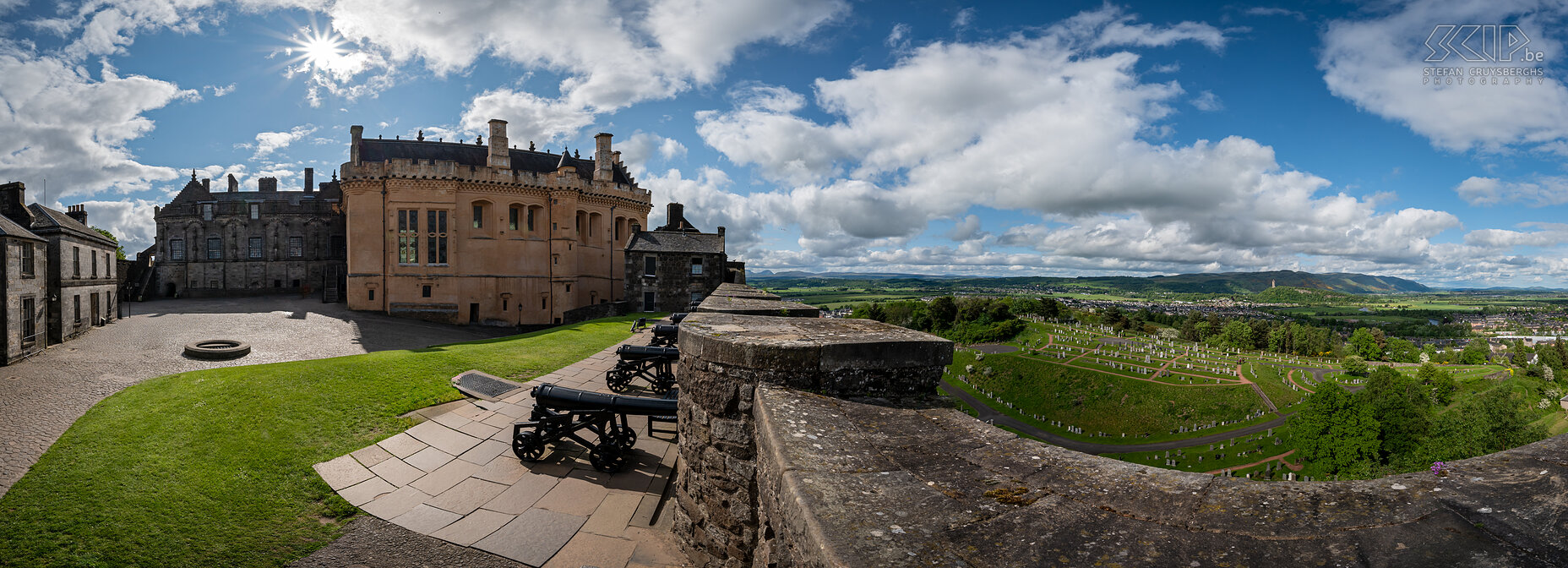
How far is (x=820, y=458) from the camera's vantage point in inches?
104

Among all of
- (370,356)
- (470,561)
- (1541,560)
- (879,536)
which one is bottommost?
(470,561)

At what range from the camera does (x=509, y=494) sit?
24.0 feet

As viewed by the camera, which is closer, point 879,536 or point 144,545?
point 879,536

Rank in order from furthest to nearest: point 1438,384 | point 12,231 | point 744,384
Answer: point 1438,384
point 12,231
point 744,384

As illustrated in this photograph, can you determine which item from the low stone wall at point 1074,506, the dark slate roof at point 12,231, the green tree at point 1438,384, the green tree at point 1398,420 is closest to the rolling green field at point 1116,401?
the green tree at point 1398,420

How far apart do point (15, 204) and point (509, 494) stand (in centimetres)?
2546

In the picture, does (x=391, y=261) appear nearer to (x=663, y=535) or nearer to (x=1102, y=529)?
(x=663, y=535)

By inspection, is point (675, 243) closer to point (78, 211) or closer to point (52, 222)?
point (52, 222)

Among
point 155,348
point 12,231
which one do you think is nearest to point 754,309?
point 155,348

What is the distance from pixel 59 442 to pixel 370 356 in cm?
620

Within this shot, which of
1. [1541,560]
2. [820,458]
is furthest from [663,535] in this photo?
[1541,560]

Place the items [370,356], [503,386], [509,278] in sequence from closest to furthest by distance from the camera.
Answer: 1. [503,386]
2. [370,356]
3. [509,278]

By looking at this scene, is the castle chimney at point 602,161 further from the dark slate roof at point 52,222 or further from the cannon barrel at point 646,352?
the cannon barrel at point 646,352

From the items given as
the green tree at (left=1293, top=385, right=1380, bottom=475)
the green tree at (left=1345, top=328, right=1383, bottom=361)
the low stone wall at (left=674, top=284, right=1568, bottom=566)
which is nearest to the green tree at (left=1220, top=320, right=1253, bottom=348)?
the green tree at (left=1345, top=328, right=1383, bottom=361)
